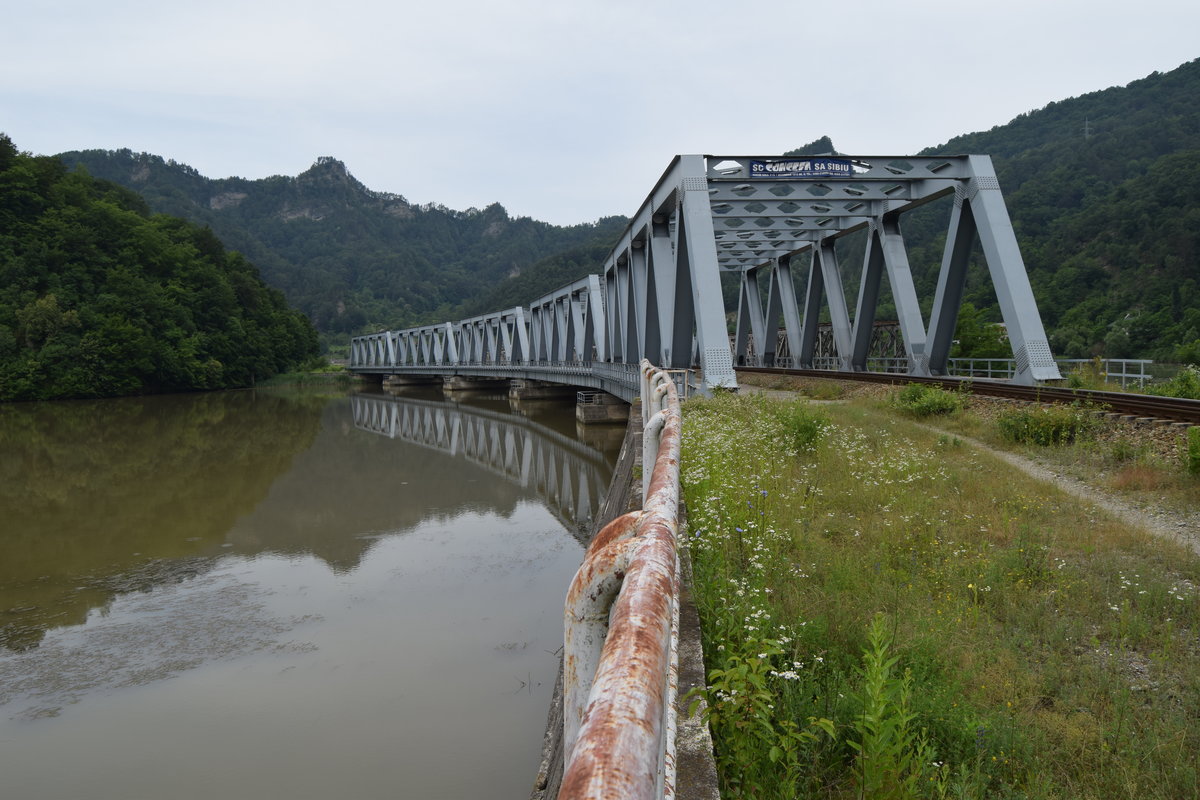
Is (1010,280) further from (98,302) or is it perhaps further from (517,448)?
(98,302)

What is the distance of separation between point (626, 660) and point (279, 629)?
911 cm

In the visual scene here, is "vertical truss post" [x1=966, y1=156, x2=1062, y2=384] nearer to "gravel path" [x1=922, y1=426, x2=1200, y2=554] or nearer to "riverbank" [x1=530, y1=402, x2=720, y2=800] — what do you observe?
"gravel path" [x1=922, y1=426, x2=1200, y2=554]

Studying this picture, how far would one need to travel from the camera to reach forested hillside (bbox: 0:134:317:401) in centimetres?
5066

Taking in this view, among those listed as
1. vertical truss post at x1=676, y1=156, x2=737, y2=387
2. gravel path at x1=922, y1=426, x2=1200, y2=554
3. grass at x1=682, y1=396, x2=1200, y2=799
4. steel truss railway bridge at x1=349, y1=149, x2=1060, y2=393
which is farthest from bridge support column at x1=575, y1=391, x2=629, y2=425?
grass at x1=682, y1=396, x2=1200, y2=799

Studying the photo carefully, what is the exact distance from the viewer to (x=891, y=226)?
23.9m

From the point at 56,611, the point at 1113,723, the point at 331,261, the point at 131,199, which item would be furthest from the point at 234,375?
the point at 331,261

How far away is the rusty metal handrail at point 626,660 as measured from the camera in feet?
2.73

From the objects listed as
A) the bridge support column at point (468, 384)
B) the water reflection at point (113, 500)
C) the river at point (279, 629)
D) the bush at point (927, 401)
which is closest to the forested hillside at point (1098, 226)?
the bush at point (927, 401)

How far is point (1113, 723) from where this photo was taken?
11.1 ft

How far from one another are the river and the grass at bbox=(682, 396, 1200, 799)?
2.77 meters

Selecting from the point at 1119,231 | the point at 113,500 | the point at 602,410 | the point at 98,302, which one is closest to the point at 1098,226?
the point at 1119,231

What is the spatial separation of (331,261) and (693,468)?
661 feet

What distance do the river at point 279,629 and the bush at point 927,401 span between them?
22.6 ft

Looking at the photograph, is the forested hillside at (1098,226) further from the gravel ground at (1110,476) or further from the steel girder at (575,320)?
the gravel ground at (1110,476)
